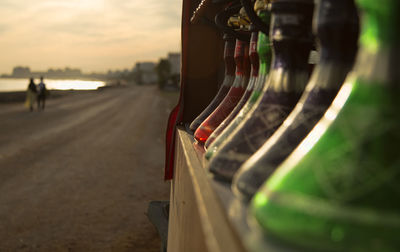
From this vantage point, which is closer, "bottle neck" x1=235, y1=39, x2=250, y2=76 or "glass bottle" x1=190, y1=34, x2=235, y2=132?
"bottle neck" x1=235, y1=39, x2=250, y2=76

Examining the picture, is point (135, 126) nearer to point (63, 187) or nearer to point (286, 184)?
point (63, 187)

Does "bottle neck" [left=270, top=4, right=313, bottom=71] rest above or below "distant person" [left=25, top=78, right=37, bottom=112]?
above

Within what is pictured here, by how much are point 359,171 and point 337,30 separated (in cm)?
25

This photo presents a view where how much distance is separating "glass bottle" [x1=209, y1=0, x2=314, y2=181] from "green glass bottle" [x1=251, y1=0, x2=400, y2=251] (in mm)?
287

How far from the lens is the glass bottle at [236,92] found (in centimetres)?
141

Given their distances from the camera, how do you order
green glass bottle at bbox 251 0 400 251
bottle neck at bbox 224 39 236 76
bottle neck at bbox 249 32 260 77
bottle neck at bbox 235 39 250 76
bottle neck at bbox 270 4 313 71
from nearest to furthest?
green glass bottle at bbox 251 0 400 251
bottle neck at bbox 270 4 313 71
bottle neck at bbox 249 32 260 77
bottle neck at bbox 235 39 250 76
bottle neck at bbox 224 39 236 76

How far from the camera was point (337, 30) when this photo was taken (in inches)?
25.2

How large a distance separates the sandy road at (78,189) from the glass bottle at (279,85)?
11.4 feet

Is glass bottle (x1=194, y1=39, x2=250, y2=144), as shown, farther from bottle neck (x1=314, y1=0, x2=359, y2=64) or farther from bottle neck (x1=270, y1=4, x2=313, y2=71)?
bottle neck (x1=314, y1=0, x2=359, y2=64)

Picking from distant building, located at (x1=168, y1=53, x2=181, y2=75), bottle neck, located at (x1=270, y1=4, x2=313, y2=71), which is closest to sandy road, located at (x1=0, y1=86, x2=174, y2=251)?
bottle neck, located at (x1=270, y1=4, x2=313, y2=71)

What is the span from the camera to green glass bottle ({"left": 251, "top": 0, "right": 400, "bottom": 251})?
468 millimetres

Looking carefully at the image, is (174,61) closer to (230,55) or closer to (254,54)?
(230,55)

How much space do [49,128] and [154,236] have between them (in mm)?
8968

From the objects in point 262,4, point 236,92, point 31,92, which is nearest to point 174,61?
point 31,92
